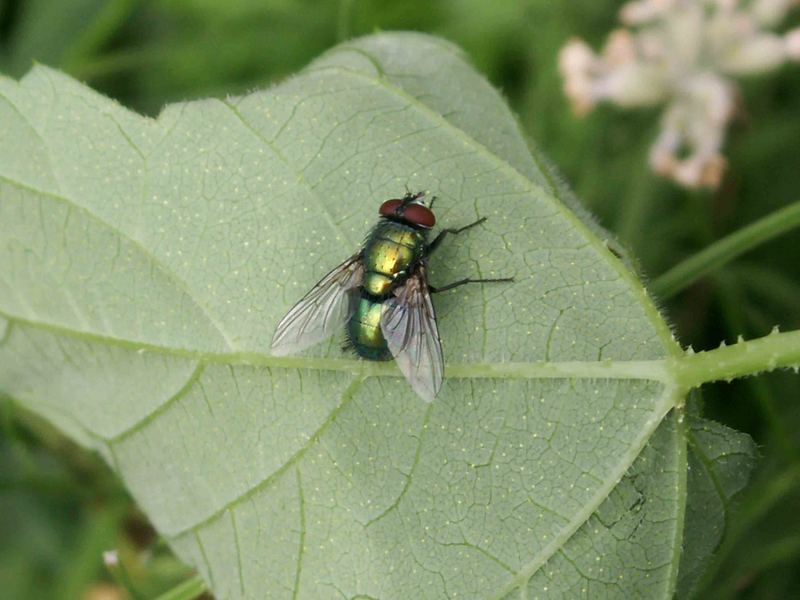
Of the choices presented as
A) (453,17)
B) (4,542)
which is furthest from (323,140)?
(4,542)

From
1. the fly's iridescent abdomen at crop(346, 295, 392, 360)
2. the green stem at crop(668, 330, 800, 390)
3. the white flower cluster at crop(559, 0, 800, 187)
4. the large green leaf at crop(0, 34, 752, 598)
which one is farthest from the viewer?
the white flower cluster at crop(559, 0, 800, 187)

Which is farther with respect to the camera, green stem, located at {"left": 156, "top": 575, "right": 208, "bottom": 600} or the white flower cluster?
the white flower cluster

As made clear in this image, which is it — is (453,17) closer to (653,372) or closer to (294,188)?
(294,188)

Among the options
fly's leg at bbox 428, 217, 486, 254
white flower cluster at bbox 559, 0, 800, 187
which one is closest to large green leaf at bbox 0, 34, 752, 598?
fly's leg at bbox 428, 217, 486, 254

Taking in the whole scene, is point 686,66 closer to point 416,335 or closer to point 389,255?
point 389,255

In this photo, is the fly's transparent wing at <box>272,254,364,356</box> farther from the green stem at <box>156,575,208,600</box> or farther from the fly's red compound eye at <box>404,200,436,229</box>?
the green stem at <box>156,575,208,600</box>

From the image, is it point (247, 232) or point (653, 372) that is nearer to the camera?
point (653, 372)
